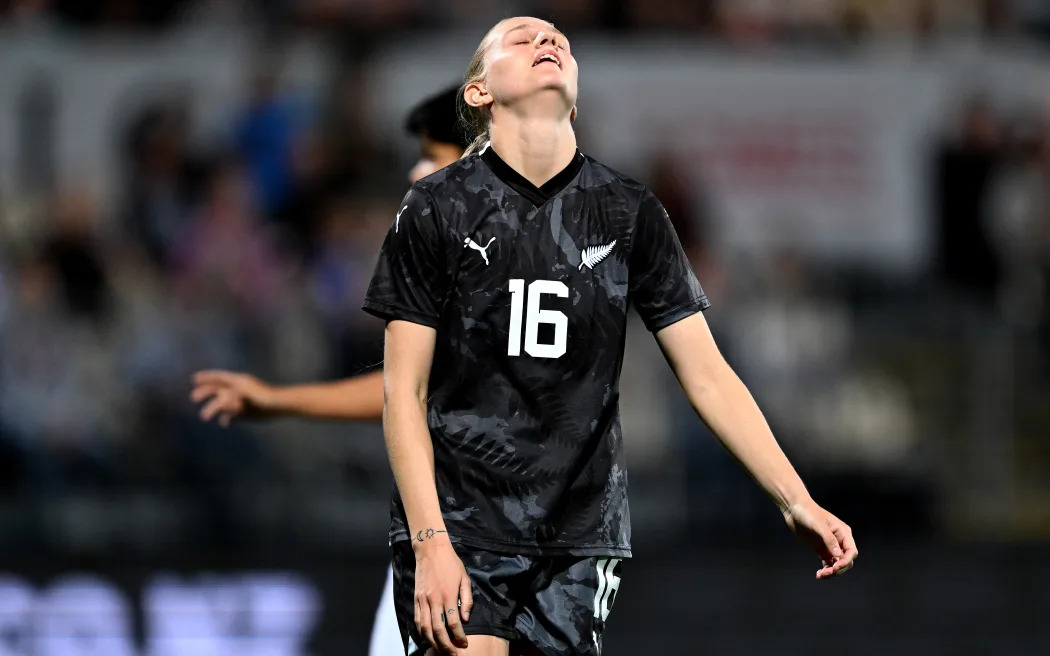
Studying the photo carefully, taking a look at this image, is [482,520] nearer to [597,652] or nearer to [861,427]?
[597,652]

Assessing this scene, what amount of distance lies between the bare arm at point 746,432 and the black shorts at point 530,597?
16.5 inches

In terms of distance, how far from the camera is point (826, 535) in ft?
12.7

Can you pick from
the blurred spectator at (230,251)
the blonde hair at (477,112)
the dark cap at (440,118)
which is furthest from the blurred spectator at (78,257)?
the blonde hair at (477,112)

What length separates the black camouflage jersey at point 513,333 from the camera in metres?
3.93

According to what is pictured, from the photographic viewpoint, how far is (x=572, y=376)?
3.97m

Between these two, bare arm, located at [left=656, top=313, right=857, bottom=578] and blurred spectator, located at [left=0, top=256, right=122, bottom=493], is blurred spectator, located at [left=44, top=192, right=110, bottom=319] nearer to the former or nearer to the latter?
blurred spectator, located at [left=0, top=256, right=122, bottom=493]

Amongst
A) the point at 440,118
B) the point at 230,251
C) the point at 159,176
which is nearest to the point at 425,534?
the point at 440,118

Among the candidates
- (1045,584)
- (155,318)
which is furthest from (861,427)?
(155,318)

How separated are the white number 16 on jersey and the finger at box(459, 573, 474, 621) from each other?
54 centimetres

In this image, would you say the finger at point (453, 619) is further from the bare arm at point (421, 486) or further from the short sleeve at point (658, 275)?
the short sleeve at point (658, 275)

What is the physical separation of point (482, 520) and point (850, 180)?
752 cm

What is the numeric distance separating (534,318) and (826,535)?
2.71ft

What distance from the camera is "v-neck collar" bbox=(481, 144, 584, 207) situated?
399cm

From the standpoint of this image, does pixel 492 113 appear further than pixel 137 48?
No
